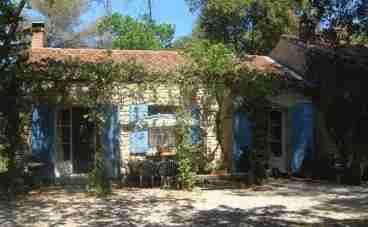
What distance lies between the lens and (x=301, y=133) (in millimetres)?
15031

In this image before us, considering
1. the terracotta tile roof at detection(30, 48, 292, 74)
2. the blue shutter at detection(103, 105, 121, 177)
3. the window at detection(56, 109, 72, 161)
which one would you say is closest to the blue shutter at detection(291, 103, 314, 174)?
the terracotta tile roof at detection(30, 48, 292, 74)

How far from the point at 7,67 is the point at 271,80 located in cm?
708

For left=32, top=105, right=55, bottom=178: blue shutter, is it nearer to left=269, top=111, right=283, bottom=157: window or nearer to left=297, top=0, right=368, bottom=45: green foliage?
left=269, top=111, right=283, bottom=157: window

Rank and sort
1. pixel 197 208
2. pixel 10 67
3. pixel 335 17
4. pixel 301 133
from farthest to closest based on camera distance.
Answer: pixel 301 133, pixel 10 67, pixel 197 208, pixel 335 17

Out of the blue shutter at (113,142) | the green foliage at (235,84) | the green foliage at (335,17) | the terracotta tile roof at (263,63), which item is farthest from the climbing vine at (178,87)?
the green foliage at (335,17)

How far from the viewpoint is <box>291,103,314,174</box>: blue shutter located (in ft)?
49.2

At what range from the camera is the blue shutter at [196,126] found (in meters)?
13.1

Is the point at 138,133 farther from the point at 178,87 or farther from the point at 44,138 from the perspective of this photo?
the point at 44,138

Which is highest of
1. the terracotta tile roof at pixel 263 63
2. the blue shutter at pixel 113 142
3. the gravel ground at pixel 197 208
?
the terracotta tile roof at pixel 263 63

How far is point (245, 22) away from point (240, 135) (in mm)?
13234

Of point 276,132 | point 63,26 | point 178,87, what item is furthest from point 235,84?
point 63,26

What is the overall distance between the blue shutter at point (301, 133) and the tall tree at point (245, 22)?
7.85 metres

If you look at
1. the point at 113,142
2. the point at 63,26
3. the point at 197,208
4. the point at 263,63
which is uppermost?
the point at 63,26

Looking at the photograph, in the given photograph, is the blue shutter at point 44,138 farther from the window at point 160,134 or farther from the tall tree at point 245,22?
the tall tree at point 245,22
